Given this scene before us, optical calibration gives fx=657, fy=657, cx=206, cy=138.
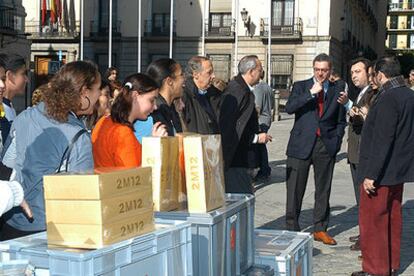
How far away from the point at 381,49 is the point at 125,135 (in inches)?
3116

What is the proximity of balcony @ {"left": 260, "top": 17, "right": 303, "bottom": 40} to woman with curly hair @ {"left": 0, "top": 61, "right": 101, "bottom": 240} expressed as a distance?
3828 centimetres

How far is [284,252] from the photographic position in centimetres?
424

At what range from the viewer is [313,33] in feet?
135

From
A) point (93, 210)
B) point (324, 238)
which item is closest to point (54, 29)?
point (324, 238)

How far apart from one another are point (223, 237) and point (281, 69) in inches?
1539

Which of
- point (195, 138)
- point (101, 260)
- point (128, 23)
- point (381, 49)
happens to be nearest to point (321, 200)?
point (195, 138)

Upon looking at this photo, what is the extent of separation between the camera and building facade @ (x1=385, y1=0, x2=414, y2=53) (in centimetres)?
10625

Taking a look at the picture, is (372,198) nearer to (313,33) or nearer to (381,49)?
(313,33)

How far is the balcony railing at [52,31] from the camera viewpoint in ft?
144

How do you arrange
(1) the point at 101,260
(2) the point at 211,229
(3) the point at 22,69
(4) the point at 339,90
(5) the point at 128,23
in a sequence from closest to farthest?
(1) the point at 101,260 < (2) the point at 211,229 < (3) the point at 22,69 < (4) the point at 339,90 < (5) the point at 128,23

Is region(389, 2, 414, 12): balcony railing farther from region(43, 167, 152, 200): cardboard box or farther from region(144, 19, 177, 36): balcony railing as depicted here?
region(43, 167, 152, 200): cardboard box

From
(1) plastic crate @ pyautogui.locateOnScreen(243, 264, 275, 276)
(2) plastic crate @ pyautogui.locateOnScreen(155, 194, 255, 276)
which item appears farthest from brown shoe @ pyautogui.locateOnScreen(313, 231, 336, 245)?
(2) plastic crate @ pyautogui.locateOnScreen(155, 194, 255, 276)

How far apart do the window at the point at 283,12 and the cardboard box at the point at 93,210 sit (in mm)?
39952

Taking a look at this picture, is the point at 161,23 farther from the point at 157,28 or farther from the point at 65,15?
the point at 65,15
